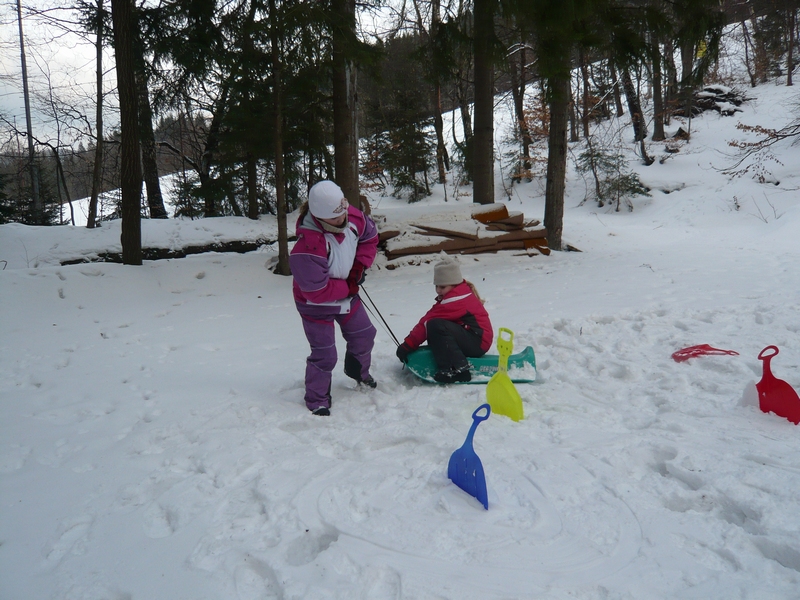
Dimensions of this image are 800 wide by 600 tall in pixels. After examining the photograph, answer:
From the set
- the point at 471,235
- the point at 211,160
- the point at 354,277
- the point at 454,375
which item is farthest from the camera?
the point at 211,160

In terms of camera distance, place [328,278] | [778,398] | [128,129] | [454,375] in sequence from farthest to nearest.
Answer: [128,129]
[454,375]
[328,278]
[778,398]

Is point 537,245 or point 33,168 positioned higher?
point 33,168

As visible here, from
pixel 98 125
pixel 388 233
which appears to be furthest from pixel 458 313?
pixel 98 125

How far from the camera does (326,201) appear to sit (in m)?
3.12

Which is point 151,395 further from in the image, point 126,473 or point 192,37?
point 192,37

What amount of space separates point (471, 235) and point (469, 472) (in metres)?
7.00

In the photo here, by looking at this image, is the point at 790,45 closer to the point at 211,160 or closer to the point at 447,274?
the point at 211,160

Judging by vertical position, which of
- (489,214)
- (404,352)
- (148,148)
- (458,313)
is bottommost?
(404,352)

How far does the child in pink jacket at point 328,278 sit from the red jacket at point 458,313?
42cm

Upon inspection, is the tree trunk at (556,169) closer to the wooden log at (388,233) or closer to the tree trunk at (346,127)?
the wooden log at (388,233)

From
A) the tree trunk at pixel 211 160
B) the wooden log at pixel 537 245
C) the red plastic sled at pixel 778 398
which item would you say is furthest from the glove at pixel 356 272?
the tree trunk at pixel 211 160

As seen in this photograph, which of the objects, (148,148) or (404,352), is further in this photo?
(148,148)

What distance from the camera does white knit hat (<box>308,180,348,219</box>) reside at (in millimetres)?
3117

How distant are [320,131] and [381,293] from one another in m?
4.91
